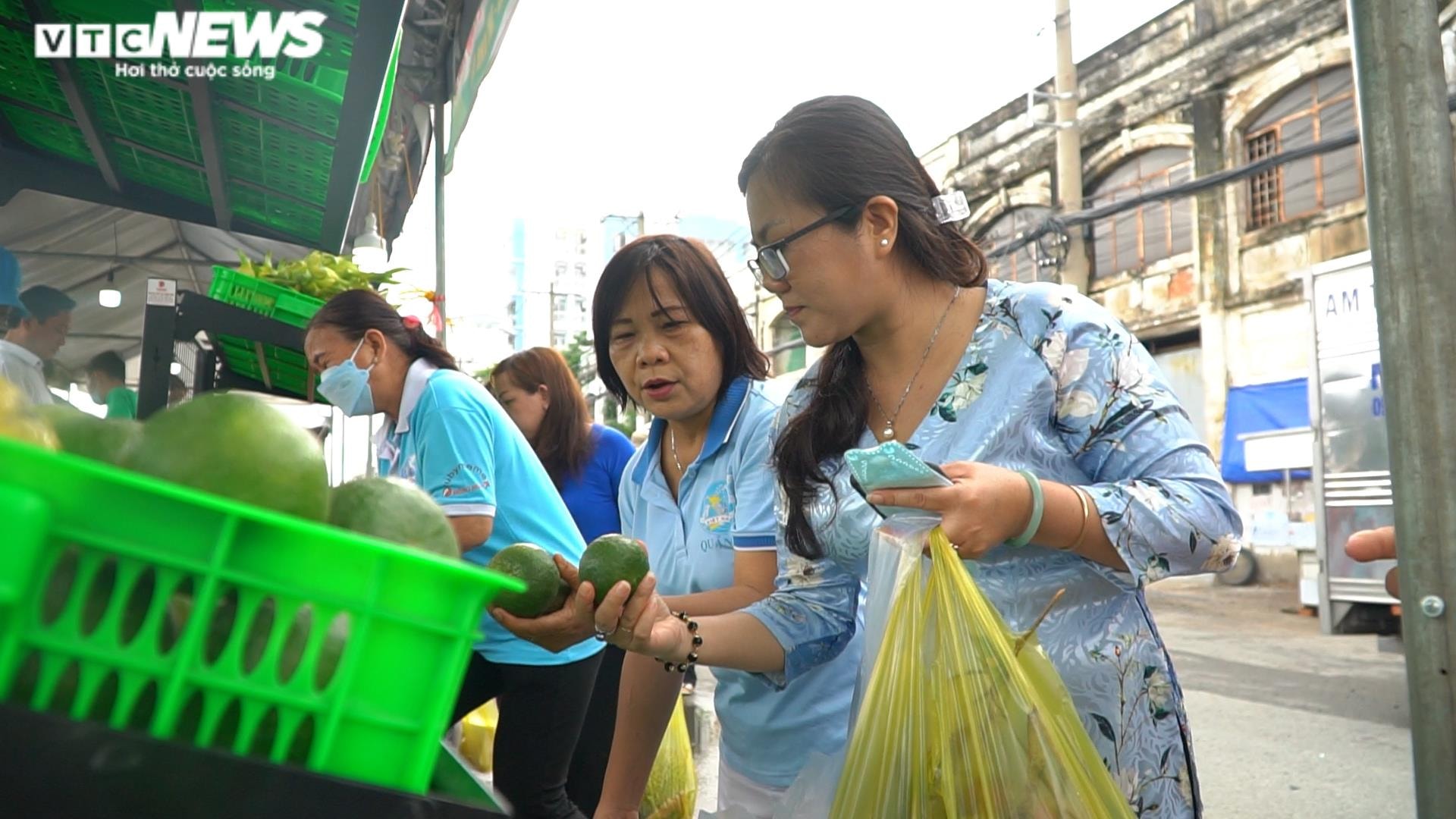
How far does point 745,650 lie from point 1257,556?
55.1ft

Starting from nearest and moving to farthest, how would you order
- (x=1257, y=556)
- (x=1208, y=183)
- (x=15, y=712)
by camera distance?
(x=15, y=712) < (x=1208, y=183) < (x=1257, y=556)

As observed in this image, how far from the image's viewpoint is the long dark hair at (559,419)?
4383 millimetres

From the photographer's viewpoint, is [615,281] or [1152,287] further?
[1152,287]

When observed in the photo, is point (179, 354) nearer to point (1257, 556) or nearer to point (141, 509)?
point (141, 509)

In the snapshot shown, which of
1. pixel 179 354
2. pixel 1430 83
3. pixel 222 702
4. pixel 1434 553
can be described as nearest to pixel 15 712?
pixel 222 702

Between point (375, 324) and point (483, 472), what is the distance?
2.30 ft

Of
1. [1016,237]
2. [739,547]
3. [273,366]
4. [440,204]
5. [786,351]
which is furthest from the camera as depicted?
[786,351]

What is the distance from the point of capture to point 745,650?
180 cm

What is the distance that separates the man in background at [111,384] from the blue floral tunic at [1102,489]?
2730mm

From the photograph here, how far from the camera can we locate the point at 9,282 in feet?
9.27

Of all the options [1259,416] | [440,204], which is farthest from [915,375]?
[1259,416]

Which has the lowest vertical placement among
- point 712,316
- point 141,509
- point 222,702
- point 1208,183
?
point 222,702

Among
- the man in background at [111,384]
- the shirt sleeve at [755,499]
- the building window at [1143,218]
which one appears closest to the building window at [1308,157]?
the building window at [1143,218]

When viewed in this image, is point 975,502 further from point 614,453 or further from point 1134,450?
point 614,453
